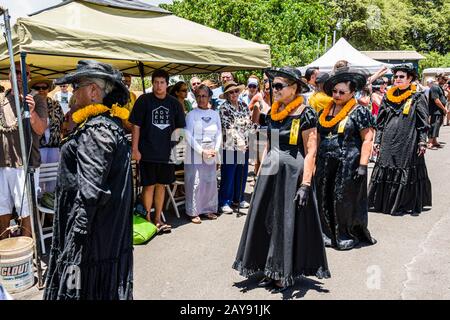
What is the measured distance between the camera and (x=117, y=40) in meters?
4.53

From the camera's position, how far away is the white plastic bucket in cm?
377

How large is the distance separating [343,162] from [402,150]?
1780 mm

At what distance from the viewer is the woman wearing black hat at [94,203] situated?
8.45 ft

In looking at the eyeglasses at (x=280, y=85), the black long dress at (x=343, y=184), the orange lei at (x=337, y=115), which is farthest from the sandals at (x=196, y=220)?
the eyeglasses at (x=280, y=85)

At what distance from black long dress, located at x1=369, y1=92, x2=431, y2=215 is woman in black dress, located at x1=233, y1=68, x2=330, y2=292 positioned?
2.94 meters

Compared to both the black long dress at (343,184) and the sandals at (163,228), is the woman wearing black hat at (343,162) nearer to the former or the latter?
the black long dress at (343,184)

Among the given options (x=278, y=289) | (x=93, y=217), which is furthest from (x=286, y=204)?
(x=93, y=217)

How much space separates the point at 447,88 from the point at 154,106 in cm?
1589

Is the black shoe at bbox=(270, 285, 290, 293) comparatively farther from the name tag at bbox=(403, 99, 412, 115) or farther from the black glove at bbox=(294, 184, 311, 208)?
the name tag at bbox=(403, 99, 412, 115)

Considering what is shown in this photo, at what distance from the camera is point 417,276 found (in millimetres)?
4223

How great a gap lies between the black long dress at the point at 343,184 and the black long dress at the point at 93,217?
2.86 m

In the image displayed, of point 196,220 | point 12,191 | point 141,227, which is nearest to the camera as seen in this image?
point 12,191

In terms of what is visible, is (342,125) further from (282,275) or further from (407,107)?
(282,275)
